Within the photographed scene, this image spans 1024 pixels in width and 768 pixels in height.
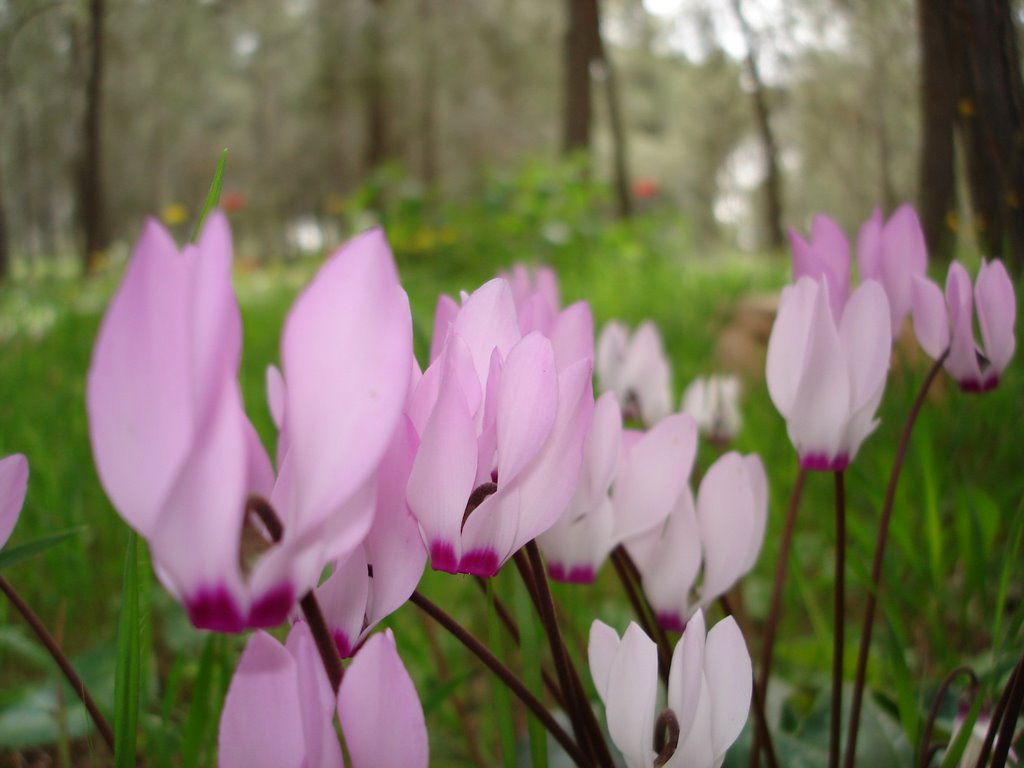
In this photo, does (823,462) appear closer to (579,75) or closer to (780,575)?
(780,575)

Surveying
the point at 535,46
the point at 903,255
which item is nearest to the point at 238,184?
the point at 535,46

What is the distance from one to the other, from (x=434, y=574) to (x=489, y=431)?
1.01m

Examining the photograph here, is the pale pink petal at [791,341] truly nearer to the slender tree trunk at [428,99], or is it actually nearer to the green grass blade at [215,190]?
the green grass blade at [215,190]

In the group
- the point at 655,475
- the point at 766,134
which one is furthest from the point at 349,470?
the point at 766,134

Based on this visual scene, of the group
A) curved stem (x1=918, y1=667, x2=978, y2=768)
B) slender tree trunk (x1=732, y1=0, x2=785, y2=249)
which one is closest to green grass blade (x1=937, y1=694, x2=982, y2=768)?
curved stem (x1=918, y1=667, x2=978, y2=768)

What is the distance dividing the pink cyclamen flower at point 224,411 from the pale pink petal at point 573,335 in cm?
22

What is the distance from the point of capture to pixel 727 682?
1.33 ft

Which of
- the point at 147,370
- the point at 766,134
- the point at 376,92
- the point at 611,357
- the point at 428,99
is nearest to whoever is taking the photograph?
the point at 147,370

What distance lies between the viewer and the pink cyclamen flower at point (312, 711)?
33 cm

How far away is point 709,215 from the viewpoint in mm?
15922

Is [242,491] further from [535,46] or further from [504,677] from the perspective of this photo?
[535,46]

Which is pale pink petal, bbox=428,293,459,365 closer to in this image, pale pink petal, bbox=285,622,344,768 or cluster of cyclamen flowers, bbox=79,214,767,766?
cluster of cyclamen flowers, bbox=79,214,767,766

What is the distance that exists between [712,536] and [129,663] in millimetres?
353

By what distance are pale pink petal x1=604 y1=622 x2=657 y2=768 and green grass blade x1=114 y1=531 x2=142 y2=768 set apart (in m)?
0.25
